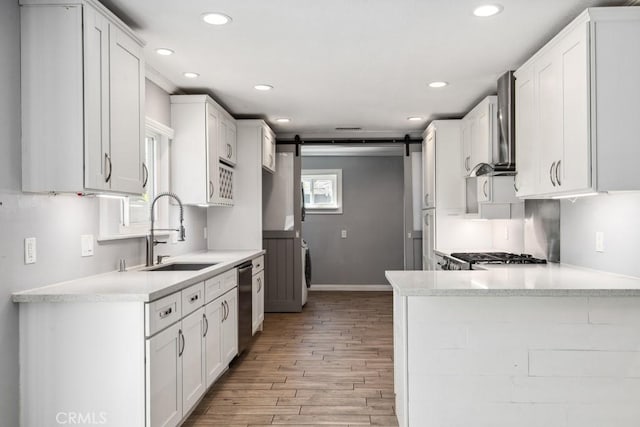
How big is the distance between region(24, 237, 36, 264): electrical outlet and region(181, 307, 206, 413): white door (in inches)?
32.4

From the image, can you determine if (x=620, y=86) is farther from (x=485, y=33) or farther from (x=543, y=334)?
(x=543, y=334)

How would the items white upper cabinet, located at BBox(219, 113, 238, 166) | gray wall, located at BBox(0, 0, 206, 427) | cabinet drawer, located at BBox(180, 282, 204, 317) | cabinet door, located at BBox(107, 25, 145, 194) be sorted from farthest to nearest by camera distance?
white upper cabinet, located at BBox(219, 113, 238, 166), cabinet drawer, located at BBox(180, 282, 204, 317), cabinet door, located at BBox(107, 25, 145, 194), gray wall, located at BBox(0, 0, 206, 427)

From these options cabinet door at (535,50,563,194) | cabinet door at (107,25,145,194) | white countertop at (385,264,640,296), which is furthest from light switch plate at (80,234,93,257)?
cabinet door at (535,50,563,194)

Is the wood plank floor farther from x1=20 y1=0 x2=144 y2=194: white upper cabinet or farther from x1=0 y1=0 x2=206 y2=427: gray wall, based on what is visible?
x1=20 y1=0 x2=144 y2=194: white upper cabinet

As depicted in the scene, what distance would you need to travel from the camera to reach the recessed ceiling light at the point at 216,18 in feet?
8.88

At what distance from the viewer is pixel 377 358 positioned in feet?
14.0

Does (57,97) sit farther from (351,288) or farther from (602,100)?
(351,288)

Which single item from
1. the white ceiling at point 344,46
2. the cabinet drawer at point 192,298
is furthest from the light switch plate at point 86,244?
the white ceiling at point 344,46

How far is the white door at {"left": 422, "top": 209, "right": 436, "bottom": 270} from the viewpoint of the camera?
5.47 m

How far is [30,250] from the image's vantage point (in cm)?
231

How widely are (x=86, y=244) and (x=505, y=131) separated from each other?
→ 2.90 meters

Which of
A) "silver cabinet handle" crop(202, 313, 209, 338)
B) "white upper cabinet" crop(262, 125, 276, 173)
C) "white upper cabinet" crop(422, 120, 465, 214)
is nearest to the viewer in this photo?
"silver cabinet handle" crop(202, 313, 209, 338)

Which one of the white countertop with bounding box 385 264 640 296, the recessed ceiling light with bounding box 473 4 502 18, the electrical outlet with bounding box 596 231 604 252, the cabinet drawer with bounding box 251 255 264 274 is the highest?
the recessed ceiling light with bounding box 473 4 502 18

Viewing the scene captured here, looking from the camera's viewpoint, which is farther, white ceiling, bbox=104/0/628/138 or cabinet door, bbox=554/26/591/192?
white ceiling, bbox=104/0/628/138
